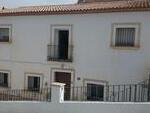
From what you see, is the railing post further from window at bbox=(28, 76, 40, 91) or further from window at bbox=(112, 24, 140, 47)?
window at bbox=(28, 76, 40, 91)

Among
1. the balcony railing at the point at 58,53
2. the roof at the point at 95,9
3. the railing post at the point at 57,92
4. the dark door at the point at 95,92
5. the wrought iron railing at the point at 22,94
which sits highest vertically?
the roof at the point at 95,9

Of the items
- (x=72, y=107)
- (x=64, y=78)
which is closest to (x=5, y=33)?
(x=64, y=78)

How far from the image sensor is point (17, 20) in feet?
73.7

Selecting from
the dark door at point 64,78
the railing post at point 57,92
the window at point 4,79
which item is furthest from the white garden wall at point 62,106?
the window at point 4,79

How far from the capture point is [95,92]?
1944cm

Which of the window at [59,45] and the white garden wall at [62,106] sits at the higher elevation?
the window at [59,45]

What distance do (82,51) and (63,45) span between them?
216cm

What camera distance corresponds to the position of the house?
1777cm

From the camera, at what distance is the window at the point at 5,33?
23047mm

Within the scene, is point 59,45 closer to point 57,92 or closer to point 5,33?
point 5,33

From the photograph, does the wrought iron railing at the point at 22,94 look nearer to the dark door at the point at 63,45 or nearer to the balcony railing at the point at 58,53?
the balcony railing at the point at 58,53

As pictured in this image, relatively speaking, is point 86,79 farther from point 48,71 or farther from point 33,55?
point 33,55

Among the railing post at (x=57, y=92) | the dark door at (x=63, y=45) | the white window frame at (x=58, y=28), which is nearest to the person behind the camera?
the railing post at (x=57, y=92)

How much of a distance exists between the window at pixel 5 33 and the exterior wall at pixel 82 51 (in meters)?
0.34
